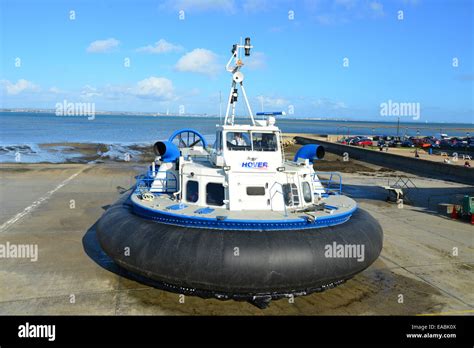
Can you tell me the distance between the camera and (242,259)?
16.0ft

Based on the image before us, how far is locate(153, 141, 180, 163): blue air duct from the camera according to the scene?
733 centimetres

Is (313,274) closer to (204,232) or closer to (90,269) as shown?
(204,232)

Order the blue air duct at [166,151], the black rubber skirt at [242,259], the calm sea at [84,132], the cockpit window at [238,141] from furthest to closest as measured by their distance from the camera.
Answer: the calm sea at [84,132], the blue air duct at [166,151], the cockpit window at [238,141], the black rubber skirt at [242,259]

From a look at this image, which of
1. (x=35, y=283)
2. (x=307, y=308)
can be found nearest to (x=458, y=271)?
(x=307, y=308)

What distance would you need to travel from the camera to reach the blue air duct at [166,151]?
7.33m

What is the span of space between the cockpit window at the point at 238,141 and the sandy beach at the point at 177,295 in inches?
99.7

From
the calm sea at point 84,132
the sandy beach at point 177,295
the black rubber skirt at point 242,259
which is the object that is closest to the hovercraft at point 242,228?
the black rubber skirt at point 242,259

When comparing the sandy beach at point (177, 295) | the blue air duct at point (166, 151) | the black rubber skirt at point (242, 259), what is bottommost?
the sandy beach at point (177, 295)

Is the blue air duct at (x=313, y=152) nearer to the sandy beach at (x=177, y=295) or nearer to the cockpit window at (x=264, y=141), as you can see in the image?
the cockpit window at (x=264, y=141)

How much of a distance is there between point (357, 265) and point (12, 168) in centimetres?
1803

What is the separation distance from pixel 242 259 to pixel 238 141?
93.7 inches

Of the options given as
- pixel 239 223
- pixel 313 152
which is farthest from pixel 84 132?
pixel 239 223

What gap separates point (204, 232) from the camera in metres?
5.22
